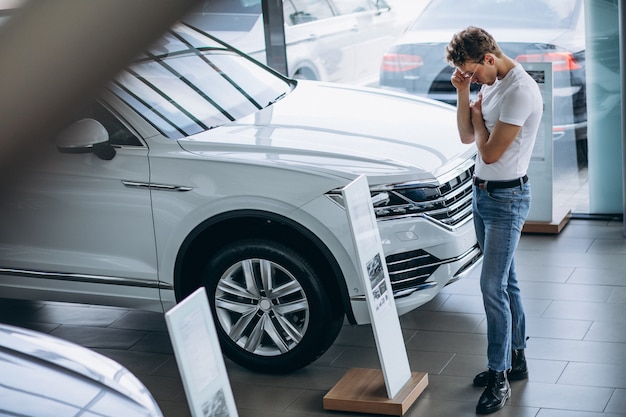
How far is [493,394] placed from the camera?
4023 mm

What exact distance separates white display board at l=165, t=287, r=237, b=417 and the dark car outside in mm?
4974

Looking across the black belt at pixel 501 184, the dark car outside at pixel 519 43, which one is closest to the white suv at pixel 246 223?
the black belt at pixel 501 184

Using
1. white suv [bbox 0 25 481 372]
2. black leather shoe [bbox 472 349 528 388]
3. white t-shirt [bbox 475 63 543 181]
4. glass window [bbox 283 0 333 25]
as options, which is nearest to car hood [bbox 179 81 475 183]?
white suv [bbox 0 25 481 372]

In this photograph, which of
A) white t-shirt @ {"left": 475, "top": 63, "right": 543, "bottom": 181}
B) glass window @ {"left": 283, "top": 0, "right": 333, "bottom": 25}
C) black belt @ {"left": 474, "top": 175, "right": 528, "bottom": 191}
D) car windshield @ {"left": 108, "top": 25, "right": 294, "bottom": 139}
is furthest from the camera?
glass window @ {"left": 283, "top": 0, "right": 333, "bottom": 25}

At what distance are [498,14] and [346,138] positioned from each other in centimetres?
315

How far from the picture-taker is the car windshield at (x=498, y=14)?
6.99 metres

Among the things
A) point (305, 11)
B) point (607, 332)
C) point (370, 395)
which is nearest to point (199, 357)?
point (370, 395)

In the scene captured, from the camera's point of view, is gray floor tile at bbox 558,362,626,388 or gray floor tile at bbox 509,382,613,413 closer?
gray floor tile at bbox 509,382,613,413

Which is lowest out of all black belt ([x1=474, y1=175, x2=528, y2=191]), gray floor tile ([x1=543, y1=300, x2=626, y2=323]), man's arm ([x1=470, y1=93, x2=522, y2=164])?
gray floor tile ([x1=543, y1=300, x2=626, y2=323])

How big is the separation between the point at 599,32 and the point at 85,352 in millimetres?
5239

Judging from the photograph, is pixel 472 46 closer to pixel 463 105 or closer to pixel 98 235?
pixel 463 105

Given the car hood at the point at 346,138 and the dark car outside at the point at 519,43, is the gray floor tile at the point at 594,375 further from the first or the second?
the dark car outside at the point at 519,43

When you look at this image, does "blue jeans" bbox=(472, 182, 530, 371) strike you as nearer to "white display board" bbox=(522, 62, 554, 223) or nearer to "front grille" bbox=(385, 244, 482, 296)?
"front grille" bbox=(385, 244, 482, 296)

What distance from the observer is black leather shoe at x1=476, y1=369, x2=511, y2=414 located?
4004 millimetres
